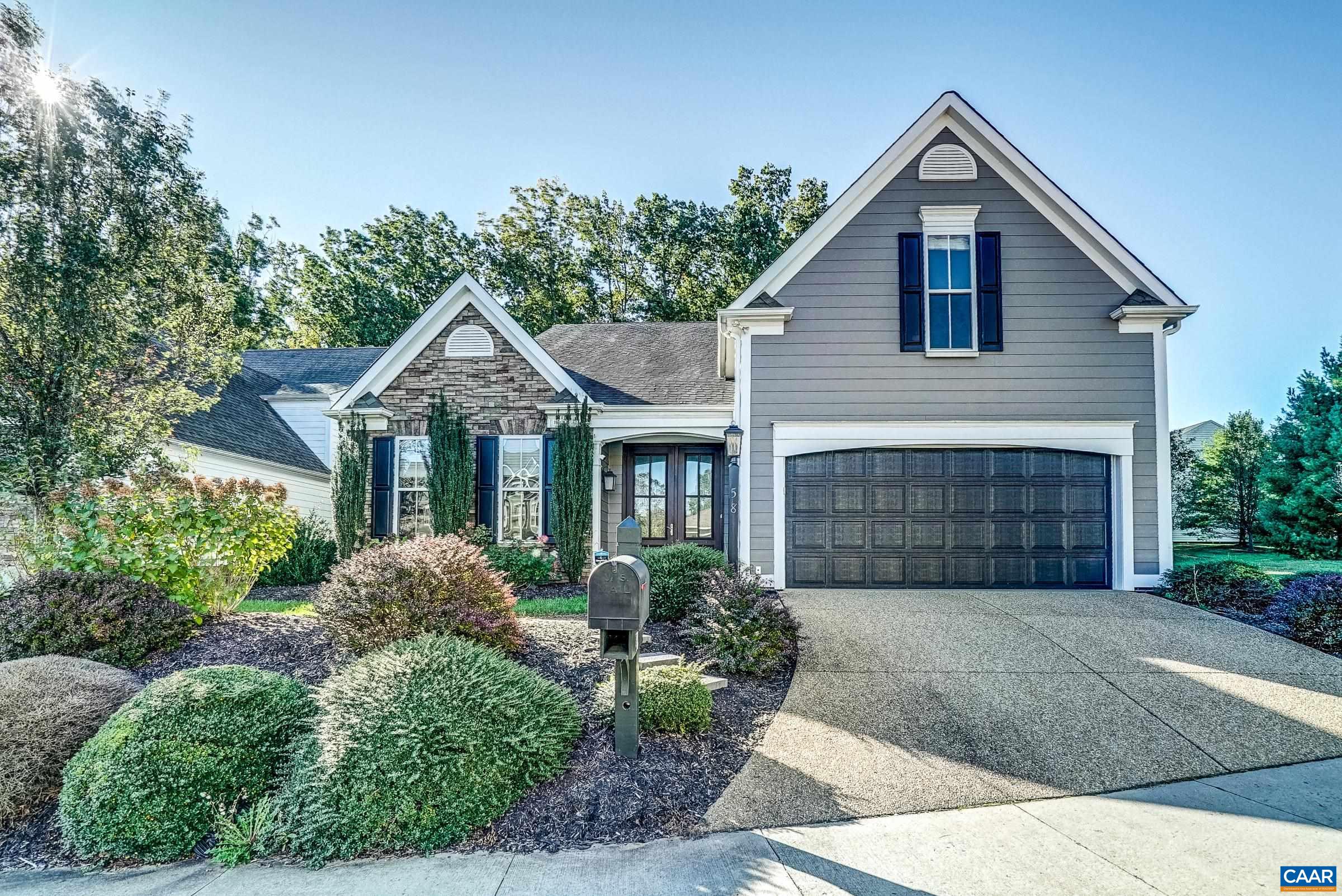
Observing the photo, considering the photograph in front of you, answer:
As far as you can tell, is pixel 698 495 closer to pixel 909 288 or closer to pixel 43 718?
pixel 909 288

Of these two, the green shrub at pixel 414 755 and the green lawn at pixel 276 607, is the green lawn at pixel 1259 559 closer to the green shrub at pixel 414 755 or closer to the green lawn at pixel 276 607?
the green shrub at pixel 414 755

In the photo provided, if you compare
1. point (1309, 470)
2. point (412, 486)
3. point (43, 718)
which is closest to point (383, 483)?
point (412, 486)

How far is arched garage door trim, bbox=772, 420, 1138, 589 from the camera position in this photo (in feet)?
30.8

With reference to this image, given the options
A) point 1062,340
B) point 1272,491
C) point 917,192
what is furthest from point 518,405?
point 1272,491

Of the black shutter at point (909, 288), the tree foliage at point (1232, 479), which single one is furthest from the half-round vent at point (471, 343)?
the tree foliage at point (1232, 479)

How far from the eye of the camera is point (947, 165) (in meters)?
9.75

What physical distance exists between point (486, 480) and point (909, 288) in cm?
702

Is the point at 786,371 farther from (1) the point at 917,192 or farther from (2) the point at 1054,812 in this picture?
(2) the point at 1054,812

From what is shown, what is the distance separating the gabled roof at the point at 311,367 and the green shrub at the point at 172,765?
45.6 feet

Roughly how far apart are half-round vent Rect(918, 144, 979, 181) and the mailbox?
8044mm

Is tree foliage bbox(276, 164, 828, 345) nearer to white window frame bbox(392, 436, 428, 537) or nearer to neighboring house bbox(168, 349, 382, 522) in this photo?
neighboring house bbox(168, 349, 382, 522)

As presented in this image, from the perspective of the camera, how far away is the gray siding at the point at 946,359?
954cm

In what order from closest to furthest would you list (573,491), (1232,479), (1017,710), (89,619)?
1. (1017,710)
2. (89,619)
3. (573,491)
4. (1232,479)

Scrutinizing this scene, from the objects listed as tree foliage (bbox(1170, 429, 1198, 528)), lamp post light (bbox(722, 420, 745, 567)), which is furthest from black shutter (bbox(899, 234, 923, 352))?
tree foliage (bbox(1170, 429, 1198, 528))
